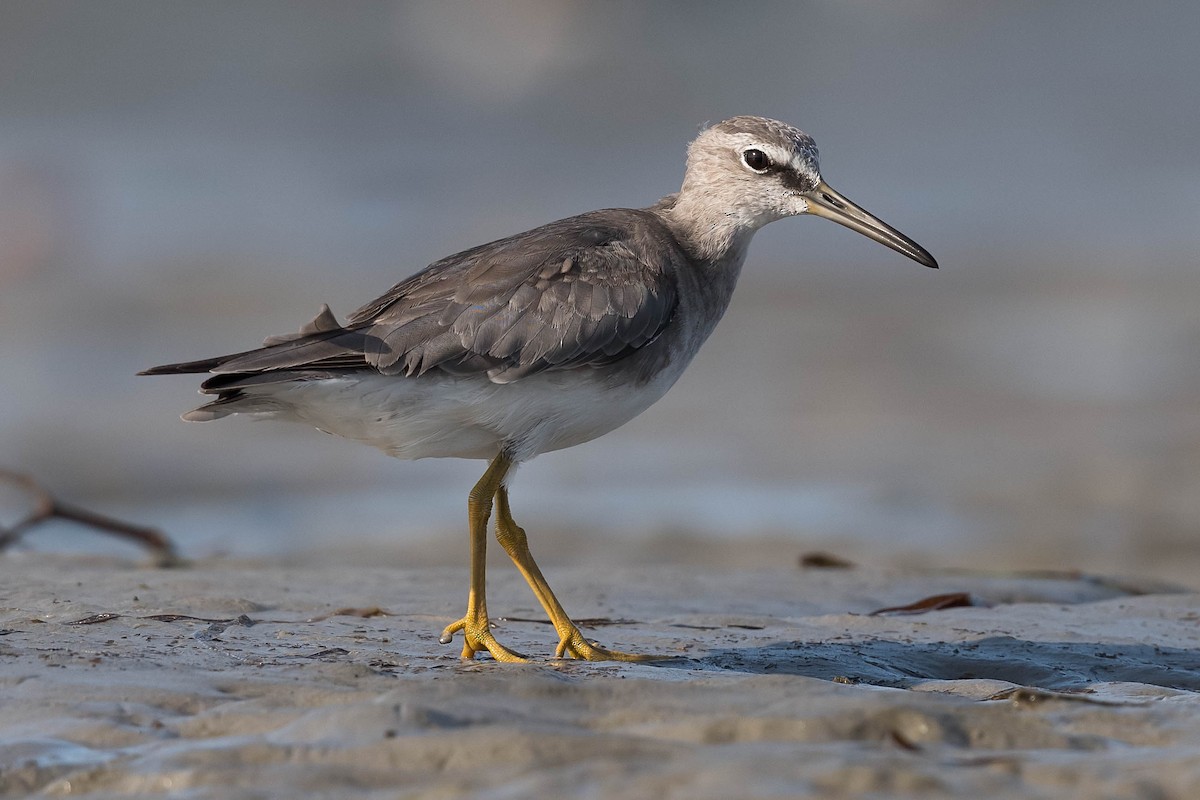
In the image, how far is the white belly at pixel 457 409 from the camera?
629cm

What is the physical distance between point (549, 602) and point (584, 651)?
1.21ft

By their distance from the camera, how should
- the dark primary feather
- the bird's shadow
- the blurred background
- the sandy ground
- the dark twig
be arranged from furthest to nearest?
the blurred background < the dark twig < the dark primary feather < the bird's shadow < the sandy ground

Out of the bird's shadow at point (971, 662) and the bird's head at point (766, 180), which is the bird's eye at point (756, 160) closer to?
the bird's head at point (766, 180)

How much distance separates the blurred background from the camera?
12.6 m

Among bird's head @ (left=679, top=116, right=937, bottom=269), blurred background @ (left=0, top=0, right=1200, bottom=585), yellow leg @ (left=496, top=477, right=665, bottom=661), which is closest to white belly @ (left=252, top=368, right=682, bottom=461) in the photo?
yellow leg @ (left=496, top=477, right=665, bottom=661)

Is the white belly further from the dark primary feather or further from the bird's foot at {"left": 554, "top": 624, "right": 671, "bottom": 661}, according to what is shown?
the bird's foot at {"left": 554, "top": 624, "right": 671, "bottom": 661}

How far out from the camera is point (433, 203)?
2520 cm

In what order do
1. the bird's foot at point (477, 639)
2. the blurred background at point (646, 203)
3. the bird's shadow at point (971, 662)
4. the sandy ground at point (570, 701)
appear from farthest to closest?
the blurred background at point (646, 203), the bird's foot at point (477, 639), the bird's shadow at point (971, 662), the sandy ground at point (570, 701)

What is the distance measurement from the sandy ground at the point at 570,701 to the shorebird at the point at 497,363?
729 millimetres

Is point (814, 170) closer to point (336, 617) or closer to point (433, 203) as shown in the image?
point (336, 617)

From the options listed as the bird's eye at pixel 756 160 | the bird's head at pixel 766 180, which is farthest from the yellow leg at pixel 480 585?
the bird's eye at pixel 756 160

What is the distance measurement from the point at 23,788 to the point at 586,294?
3393 mm

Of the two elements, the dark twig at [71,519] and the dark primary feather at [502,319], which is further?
the dark twig at [71,519]

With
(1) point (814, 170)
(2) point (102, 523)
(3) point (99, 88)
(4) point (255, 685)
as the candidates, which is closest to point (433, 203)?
(3) point (99, 88)
